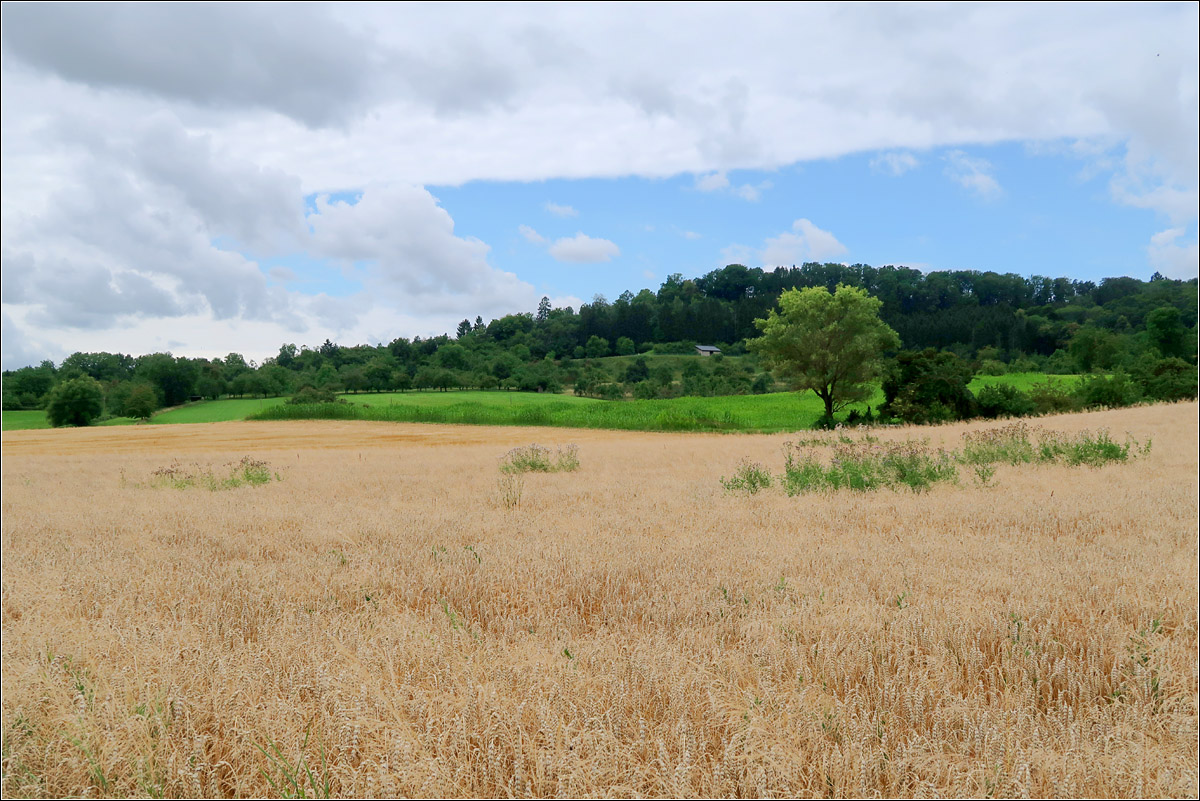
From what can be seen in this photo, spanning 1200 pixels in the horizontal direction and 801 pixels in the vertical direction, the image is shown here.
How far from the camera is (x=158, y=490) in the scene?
41.3 ft

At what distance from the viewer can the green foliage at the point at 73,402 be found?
7012 cm

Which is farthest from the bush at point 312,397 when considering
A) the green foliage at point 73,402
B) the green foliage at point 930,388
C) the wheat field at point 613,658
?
the wheat field at point 613,658

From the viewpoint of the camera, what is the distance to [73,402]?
70.3 meters

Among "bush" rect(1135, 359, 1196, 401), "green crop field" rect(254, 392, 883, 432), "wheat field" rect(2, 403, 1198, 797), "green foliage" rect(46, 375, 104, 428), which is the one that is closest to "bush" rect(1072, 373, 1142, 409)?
"bush" rect(1135, 359, 1196, 401)

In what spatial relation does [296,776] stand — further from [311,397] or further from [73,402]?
[73,402]

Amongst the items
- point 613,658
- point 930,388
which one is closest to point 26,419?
point 930,388

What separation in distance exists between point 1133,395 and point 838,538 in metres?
48.8

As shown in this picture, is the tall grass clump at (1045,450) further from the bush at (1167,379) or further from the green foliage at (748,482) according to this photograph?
the bush at (1167,379)

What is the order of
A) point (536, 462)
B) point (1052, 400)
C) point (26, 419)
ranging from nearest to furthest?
point (536, 462) → point (1052, 400) → point (26, 419)

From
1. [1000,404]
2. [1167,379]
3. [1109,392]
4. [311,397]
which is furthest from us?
[311,397]

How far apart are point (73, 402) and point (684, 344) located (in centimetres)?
9922

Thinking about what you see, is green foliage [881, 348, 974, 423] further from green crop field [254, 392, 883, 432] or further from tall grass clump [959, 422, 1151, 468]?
tall grass clump [959, 422, 1151, 468]

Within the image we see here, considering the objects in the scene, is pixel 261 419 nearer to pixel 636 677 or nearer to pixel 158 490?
pixel 158 490

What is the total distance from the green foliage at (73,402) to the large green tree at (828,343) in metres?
67.1
